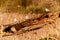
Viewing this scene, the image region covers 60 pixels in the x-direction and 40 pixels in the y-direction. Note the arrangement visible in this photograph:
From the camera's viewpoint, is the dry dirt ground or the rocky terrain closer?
the dry dirt ground

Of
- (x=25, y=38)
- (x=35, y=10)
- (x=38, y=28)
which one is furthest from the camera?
(x=35, y=10)

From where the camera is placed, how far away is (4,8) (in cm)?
999

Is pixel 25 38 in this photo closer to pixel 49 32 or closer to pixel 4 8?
pixel 49 32

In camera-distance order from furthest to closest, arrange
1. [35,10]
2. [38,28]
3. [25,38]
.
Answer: [35,10] → [38,28] → [25,38]

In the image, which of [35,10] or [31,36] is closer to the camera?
[31,36]

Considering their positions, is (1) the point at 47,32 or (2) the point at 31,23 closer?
(1) the point at 47,32

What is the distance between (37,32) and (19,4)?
3404 millimetres

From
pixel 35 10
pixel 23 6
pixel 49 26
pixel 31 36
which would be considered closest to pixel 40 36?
pixel 31 36

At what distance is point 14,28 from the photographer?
7219 mm

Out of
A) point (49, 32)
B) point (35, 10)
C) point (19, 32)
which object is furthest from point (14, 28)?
point (35, 10)

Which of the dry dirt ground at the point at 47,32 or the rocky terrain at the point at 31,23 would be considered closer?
the dry dirt ground at the point at 47,32

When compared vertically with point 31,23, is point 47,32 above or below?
below

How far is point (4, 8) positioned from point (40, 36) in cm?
377

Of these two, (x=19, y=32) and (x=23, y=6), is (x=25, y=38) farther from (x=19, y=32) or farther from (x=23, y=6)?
(x=23, y=6)
